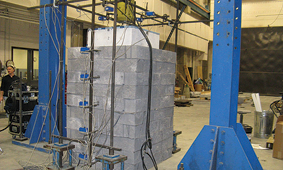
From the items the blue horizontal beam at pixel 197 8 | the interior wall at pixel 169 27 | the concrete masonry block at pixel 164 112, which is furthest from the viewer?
the blue horizontal beam at pixel 197 8

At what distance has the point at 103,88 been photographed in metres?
4.04

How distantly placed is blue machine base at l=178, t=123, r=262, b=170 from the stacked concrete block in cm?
95

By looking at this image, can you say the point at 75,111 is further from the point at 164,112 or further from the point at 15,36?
the point at 15,36

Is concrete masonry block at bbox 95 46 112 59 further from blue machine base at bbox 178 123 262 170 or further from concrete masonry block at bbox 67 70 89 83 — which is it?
blue machine base at bbox 178 123 262 170

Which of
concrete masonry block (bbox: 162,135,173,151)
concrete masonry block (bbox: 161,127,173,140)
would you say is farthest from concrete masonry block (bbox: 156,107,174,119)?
concrete masonry block (bbox: 162,135,173,151)

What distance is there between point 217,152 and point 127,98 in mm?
1463

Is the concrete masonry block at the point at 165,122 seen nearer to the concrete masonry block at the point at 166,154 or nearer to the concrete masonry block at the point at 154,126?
the concrete masonry block at the point at 154,126

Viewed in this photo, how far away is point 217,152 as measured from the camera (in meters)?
3.10

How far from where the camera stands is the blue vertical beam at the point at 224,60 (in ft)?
9.94

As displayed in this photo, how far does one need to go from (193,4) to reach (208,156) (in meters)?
15.5

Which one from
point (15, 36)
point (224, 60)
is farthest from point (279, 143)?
point (15, 36)

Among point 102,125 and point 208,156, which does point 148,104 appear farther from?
point 208,156

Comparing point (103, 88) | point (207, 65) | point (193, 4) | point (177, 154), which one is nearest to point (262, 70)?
point (207, 65)

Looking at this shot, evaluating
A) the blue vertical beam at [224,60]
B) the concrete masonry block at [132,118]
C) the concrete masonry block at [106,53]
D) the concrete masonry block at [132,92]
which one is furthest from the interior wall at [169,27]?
the blue vertical beam at [224,60]
